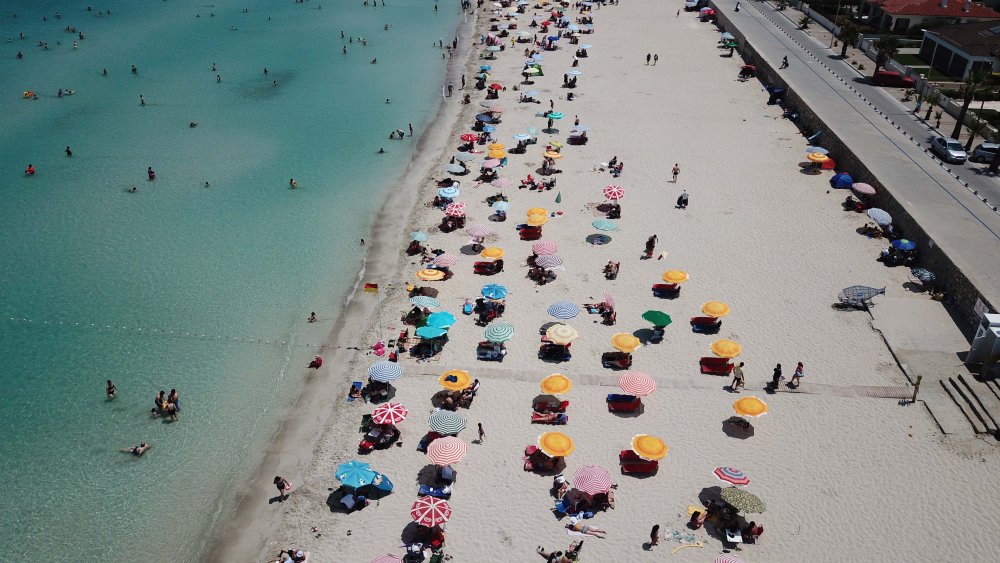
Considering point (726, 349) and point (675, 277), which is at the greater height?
point (675, 277)

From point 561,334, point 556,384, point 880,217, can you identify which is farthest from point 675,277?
point 880,217

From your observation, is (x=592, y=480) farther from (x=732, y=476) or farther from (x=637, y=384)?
(x=637, y=384)

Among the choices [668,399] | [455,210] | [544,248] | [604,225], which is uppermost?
[604,225]

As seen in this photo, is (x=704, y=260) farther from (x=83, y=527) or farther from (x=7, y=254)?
(x=7, y=254)

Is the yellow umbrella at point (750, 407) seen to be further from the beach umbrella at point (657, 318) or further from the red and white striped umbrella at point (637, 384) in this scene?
the beach umbrella at point (657, 318)

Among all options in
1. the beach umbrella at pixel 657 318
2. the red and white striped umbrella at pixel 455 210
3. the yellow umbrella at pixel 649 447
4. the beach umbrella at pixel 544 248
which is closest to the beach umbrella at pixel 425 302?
the beach umbrella at pixel 544 248

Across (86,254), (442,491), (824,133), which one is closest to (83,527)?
(442,491)

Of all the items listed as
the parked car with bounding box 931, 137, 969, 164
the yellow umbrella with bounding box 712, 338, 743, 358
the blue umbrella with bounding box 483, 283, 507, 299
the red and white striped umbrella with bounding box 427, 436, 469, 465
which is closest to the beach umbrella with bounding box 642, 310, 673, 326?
the yellow umbrella with bounding box 712, 338, 743, 358
